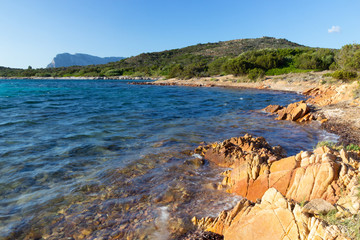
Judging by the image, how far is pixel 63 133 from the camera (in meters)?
11.6

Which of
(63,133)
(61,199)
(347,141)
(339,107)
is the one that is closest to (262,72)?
(339,107)

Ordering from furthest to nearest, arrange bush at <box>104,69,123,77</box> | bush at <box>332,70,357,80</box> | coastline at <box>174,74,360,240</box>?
bush at <box>104,69,123,77</box>, bush at <box>332,70,357,80</box>, coastline at <box>174,74,360,240</box>

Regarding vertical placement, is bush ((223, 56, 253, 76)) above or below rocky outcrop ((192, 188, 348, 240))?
above

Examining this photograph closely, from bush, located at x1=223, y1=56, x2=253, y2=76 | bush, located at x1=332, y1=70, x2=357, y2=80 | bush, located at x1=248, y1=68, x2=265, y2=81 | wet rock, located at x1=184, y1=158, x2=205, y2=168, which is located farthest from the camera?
bush, located at x1=223, y1=56, x2=253, y2=76

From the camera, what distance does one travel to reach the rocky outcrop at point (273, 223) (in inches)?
119

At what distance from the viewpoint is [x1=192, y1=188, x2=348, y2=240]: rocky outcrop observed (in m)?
3.02

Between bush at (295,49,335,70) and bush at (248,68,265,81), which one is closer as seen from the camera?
bush at (295,49,335,70)

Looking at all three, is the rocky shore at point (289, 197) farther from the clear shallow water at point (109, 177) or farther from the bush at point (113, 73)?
the bush at point (113, 73)

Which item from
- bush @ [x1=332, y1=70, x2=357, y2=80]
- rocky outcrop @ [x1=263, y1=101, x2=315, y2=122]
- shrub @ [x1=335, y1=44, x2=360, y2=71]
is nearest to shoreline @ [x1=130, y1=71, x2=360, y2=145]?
bush @ [x1=332, y1=70, x2=357, y2=80]

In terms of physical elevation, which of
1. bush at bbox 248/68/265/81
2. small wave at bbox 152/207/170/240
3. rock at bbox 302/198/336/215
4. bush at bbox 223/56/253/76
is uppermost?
bush at bbox 223/56/253/76

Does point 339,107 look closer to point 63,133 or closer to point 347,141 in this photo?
point 347,141

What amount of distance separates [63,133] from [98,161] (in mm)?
4747

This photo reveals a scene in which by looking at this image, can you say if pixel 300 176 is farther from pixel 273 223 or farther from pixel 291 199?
pixel 273 223

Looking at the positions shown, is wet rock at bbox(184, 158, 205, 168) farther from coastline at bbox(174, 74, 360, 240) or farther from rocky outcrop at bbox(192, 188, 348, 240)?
rocky outcrop at bbox(192, 188, 348, 240)
